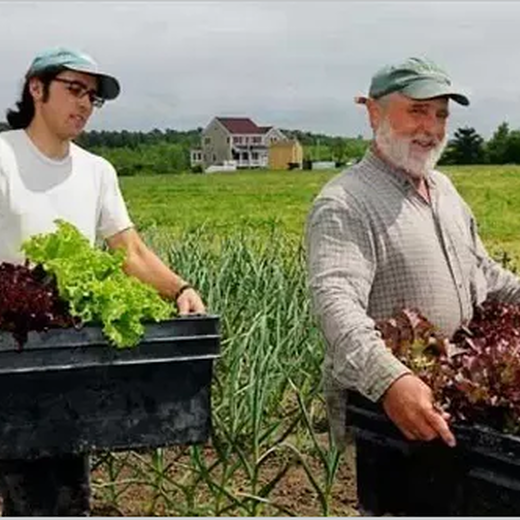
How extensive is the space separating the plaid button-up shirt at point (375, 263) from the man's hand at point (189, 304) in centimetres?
64

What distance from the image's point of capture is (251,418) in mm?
4008

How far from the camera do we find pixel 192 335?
2.93m

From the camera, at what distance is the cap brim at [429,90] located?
2.54m

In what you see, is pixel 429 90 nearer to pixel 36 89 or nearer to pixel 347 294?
pixel 347 294

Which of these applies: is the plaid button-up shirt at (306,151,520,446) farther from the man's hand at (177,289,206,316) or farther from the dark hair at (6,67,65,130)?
the dark hair at (6,67,65,130)

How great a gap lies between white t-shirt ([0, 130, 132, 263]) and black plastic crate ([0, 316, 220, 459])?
0.35 m

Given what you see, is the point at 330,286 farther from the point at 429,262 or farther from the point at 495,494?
the point at 495,494

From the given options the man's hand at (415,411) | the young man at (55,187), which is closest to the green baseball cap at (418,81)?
the man's hand at (415,411)

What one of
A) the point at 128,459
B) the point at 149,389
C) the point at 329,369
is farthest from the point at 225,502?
the point at 329,369

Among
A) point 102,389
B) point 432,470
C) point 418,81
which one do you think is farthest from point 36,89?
point 432,470

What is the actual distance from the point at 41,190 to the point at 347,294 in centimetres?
92

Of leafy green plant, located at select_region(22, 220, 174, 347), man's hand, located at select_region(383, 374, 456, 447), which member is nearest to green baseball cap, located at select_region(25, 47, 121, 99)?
leafy green plant, located at select_region(22, 220, 174, 347)

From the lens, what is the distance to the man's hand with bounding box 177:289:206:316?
10.5 ft

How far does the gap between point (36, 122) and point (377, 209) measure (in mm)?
984
